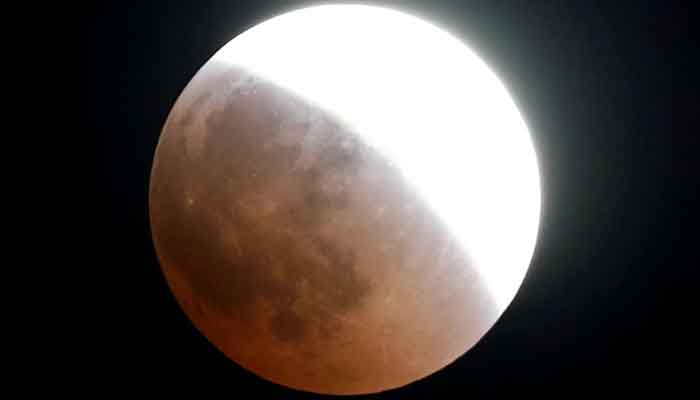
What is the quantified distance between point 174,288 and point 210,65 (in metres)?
0.89

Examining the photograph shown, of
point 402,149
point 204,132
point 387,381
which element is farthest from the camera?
point 387,381

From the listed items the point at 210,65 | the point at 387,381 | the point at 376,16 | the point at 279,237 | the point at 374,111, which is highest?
the point at 376,16

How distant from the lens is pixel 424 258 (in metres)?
2.56

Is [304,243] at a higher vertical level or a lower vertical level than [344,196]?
lower

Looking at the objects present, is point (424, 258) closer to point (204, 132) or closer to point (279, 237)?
point (279, 237)

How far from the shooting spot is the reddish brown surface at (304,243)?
2500 mm

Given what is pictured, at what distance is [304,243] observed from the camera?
8.21 ft

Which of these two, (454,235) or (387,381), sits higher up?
(454,235)

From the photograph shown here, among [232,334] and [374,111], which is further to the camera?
A: [232,334]

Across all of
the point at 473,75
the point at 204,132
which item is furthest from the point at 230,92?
the point at 473,75

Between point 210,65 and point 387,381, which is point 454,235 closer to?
point 387,381

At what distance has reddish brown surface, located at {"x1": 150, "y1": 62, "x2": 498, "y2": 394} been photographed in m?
2.50

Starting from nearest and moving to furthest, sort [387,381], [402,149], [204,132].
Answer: [402,149], [204,132], [387,381]

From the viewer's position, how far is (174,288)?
9.91 feet
